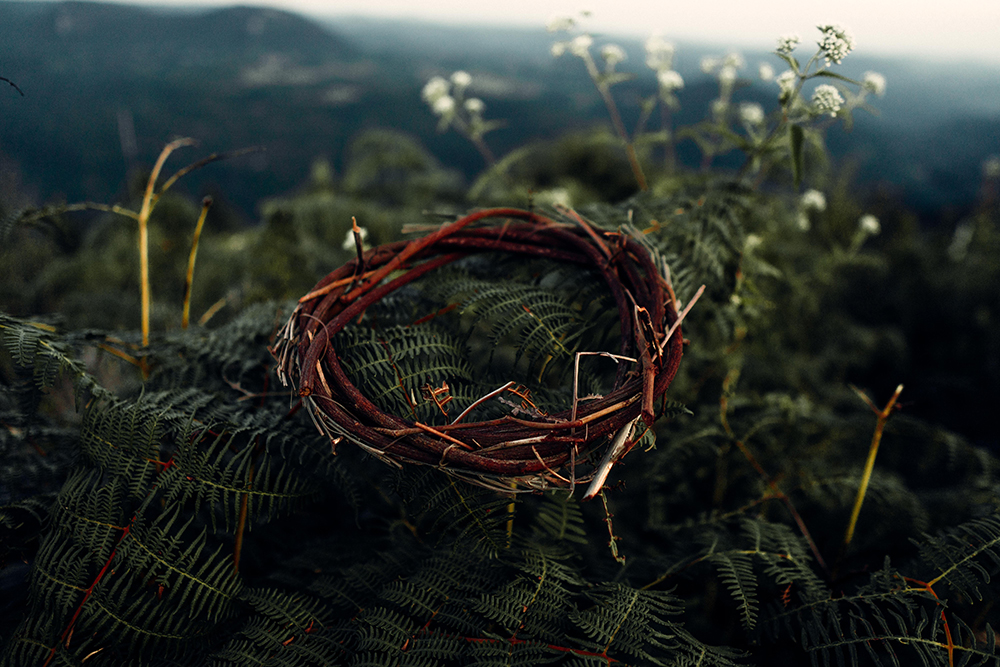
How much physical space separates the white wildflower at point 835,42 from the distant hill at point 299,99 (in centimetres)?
27

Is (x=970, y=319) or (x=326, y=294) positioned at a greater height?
(x=326, y=294)

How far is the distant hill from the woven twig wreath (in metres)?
1.10

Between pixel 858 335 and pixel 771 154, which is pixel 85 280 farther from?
pixel 858 335

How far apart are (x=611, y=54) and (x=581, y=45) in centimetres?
17

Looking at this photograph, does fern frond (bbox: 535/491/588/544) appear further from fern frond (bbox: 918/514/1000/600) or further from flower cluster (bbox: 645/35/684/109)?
flower cluster (bbox: 645/35/684/109)

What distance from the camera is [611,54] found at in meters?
2.13

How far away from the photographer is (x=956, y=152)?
24.2 ft

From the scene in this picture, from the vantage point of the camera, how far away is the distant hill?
372cm

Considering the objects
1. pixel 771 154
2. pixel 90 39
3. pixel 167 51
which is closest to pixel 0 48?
pixel 771 154

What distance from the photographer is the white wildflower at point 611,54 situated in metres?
2.13

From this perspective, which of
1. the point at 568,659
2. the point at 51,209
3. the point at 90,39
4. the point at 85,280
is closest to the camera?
the point at 568,659

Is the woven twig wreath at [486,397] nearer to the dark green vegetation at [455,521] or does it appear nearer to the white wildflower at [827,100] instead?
the dark green vegetation at [455,521]

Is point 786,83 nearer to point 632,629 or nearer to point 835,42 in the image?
point 835,42

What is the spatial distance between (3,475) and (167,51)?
42.1 m
